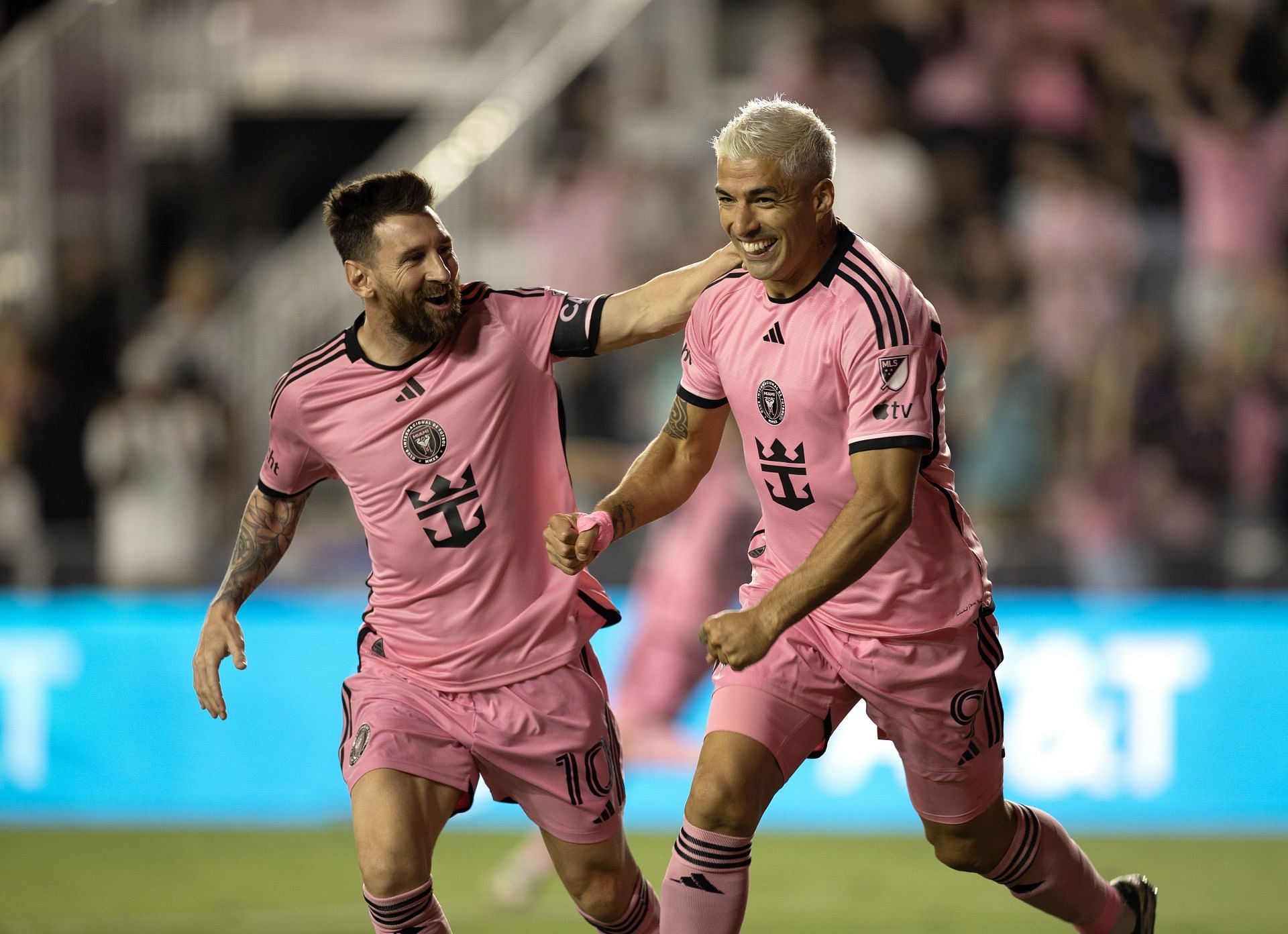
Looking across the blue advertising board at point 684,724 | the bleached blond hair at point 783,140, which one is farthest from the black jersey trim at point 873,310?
the blue advertising board at point 684,724

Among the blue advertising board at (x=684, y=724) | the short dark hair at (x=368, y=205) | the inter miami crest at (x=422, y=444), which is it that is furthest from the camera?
the blue advertising board at (x=684, y=724)

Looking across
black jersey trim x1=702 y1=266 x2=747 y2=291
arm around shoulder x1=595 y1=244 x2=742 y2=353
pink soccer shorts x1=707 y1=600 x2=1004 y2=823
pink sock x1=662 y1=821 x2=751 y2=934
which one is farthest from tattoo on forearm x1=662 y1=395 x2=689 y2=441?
pink sock x1=662 y1=821 x2=751 y2=934

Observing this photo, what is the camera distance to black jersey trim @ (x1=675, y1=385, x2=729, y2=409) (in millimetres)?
4598

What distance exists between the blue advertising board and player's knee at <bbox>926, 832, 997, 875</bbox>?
4.10 meters

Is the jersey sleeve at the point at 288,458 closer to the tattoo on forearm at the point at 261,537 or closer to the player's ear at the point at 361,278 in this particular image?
the tattoo on forearm at the point at 261,537

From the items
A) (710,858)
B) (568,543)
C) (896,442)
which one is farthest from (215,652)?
(896,442)

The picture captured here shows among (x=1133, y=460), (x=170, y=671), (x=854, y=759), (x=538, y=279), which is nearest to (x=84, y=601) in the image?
(x=170, y=671)

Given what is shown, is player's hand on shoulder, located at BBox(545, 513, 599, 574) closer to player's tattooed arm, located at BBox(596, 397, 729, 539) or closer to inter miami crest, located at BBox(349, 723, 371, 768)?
player's tattooed arm, located at BBox(596, 397, 729, 539)

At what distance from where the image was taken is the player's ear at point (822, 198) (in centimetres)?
420

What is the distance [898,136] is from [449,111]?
3.46m

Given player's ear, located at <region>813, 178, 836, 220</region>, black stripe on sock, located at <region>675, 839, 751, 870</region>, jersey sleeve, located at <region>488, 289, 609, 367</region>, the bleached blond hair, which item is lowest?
black stripe on sock, located at <region>675, 839, 751, 870</region>

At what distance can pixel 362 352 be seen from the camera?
4699 millimetres

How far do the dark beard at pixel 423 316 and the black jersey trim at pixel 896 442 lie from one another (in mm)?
1216

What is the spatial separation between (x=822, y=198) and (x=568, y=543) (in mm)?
1068
